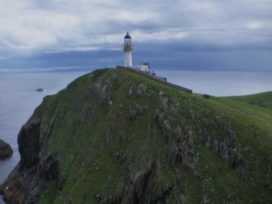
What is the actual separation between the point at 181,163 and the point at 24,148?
4388 centimetres

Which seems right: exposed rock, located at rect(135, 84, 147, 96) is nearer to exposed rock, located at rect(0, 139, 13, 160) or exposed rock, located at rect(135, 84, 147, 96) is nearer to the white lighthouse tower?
the white lighthouse tower

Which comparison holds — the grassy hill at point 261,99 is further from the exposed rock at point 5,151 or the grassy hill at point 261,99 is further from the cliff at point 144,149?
the exposed rock at point 5,151

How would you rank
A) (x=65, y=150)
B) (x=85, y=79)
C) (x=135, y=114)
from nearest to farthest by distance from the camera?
(x=135, y=114), (x=65, y=150), (x=85, y=79)

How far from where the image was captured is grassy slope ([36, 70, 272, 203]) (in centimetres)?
5750

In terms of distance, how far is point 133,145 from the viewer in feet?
223

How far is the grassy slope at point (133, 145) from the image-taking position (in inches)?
2264

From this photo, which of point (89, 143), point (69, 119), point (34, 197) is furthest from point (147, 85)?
point (34, 197)

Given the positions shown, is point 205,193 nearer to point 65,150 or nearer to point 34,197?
point 65,150

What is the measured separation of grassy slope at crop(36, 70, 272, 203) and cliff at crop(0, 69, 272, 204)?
0.13 m

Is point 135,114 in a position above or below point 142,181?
above

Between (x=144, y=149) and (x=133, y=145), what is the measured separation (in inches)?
112

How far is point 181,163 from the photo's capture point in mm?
61500

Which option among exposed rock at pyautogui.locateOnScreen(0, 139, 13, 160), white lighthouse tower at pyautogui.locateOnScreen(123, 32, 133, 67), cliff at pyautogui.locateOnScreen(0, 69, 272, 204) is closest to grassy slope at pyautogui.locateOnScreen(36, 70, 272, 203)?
cliff at pyautogui.locateOnScreen(0, 69, 272, 204)

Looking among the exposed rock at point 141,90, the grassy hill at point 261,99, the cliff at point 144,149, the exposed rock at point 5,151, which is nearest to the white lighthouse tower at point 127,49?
the cliff at point 144,149
